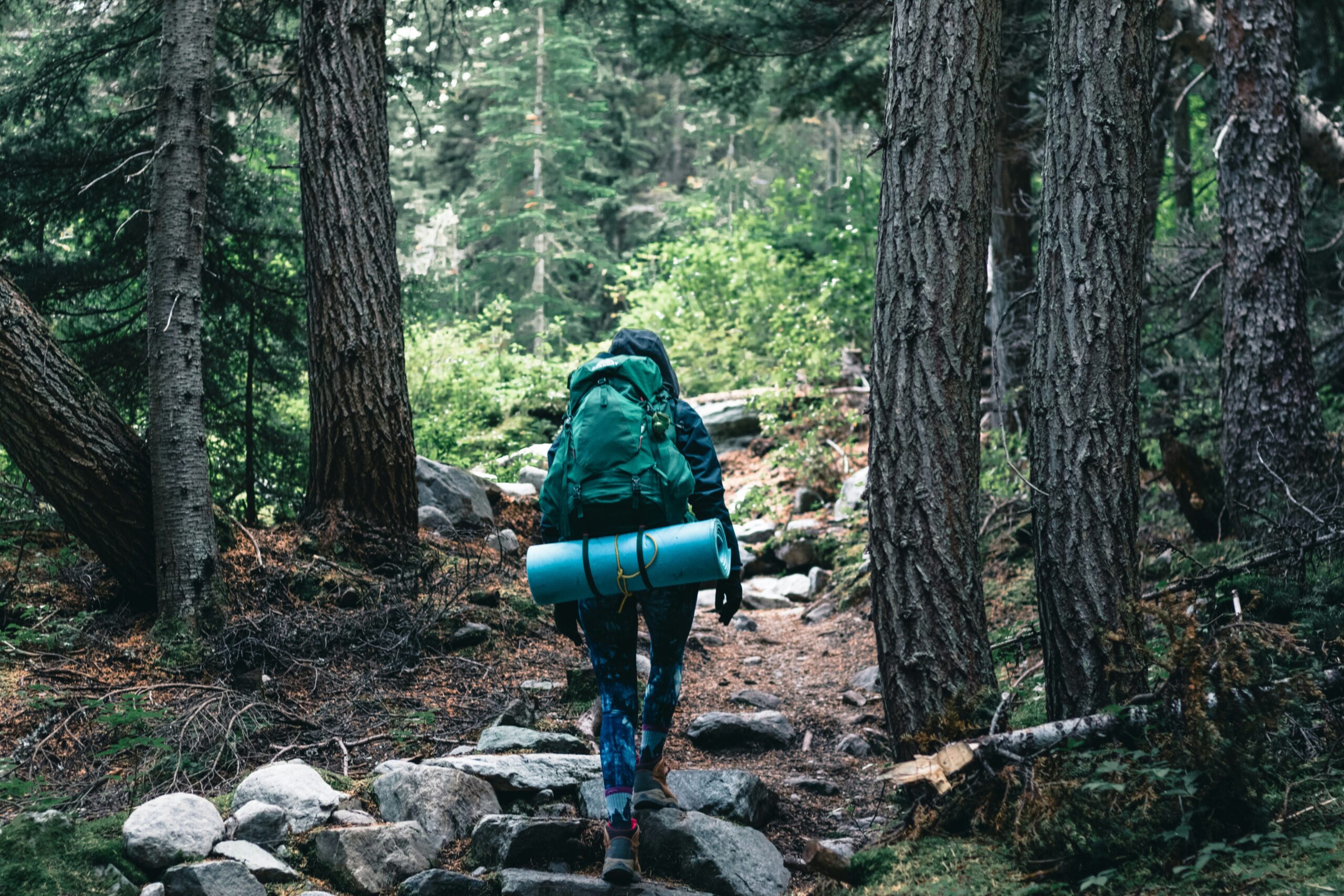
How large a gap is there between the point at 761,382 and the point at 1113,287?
1253cm

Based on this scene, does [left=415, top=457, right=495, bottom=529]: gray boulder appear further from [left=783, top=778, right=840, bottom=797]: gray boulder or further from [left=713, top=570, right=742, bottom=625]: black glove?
[left=713, top=570, right=742, bottom=625]: black glove

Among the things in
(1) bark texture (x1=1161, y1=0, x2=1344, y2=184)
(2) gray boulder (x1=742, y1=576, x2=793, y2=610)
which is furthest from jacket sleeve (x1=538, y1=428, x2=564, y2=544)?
(1) bark texture (x1=1161, y1=0, x2=1344, y2=184)

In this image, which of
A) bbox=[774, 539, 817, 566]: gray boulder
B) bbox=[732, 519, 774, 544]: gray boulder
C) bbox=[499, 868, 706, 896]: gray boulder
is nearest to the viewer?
bbox=[499, 868, 706, 896]: gray boulder

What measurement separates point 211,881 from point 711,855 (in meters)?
1.72

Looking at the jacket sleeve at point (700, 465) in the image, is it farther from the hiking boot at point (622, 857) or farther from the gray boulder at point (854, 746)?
the gray boulder at point (854, 746)

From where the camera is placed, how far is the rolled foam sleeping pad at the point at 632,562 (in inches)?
141

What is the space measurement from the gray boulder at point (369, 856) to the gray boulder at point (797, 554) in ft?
24.2

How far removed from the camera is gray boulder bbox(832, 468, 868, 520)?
10695 millimetres

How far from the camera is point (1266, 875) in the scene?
2348 millimetres

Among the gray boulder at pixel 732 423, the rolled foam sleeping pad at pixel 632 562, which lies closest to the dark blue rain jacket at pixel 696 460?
the rolled foam sleeping pad at pixel 632 562

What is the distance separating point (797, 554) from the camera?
1062cm

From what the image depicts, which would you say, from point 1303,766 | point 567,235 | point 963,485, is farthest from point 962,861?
point 567,235

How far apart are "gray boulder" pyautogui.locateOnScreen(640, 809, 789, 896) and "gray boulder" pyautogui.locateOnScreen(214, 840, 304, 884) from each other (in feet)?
4.24

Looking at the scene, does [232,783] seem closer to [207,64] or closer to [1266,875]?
[1266,875]
